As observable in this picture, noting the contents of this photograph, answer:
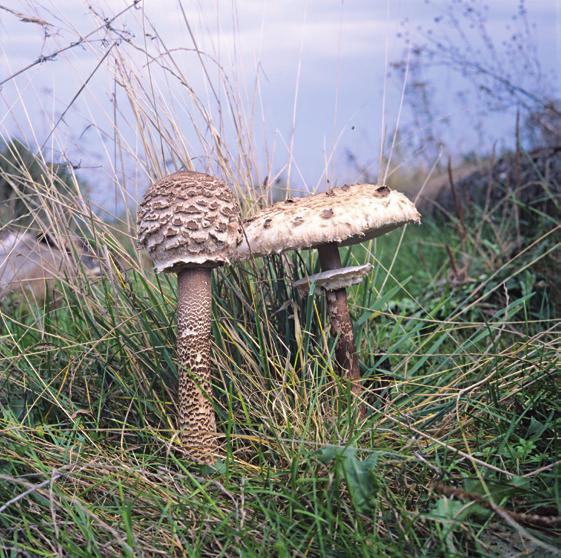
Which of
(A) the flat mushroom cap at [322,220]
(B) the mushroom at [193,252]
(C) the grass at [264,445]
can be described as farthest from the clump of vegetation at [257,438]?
(A) the flat mushroom cap at [322,220]

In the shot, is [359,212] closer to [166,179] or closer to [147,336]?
[166,179]

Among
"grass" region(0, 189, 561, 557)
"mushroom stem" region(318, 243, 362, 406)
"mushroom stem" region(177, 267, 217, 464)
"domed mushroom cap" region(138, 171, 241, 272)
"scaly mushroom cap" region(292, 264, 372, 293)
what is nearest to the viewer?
"grass" region(0, 189, 561, 557)

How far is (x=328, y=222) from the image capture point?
2643 millimetres

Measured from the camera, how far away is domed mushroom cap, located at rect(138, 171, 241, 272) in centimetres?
257

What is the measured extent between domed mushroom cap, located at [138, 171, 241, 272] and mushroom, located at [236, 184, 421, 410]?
14 cm

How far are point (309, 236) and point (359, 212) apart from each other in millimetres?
237

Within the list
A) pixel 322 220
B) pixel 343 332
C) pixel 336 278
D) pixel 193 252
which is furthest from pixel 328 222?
pixel 343 332

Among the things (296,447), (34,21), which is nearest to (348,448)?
(296,447)

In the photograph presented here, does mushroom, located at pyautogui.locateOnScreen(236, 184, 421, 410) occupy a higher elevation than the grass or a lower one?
higher

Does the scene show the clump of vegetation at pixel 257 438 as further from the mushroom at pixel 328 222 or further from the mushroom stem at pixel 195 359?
the mushroom at pixel 328 222

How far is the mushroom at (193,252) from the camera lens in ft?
8.48

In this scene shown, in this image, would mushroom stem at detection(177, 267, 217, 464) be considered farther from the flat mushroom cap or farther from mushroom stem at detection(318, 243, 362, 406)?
mushroom stem at detection(318, 243, 362, 406)

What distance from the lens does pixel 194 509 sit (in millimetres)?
2324

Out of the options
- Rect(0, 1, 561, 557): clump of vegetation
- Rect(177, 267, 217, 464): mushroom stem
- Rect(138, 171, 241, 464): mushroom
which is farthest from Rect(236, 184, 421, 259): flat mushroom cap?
Rect(0, 1, 561, 557): clump of vegetation
